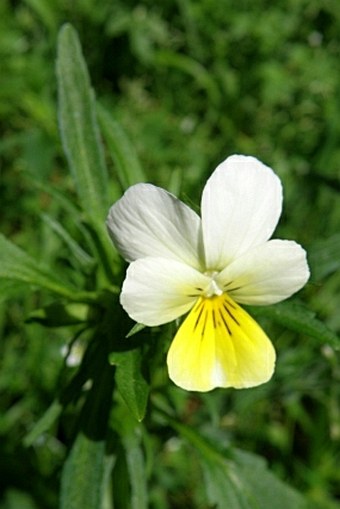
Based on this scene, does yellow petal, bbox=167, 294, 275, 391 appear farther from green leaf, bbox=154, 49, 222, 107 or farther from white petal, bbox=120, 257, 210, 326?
green leaf, bbox=154, 49, 222, 107

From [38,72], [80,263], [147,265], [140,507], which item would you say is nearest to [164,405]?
[140,507]

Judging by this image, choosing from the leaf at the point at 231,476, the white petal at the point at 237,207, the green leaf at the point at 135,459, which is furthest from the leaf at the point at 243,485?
the white petal at the point at 237,207

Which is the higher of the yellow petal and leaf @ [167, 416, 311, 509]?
the yellow petal

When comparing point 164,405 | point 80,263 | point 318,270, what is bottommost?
point 164,405

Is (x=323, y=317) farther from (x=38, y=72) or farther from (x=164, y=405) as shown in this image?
(x=38, y=72)

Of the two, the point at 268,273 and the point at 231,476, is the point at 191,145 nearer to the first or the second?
the point at 231,476

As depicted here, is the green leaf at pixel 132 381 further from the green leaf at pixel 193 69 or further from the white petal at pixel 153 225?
the green leaf at pixel 193 69

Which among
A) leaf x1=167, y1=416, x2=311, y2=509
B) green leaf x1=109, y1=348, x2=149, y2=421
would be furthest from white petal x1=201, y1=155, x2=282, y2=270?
leaf x1=167, y1=416, x2=311, y2=509
